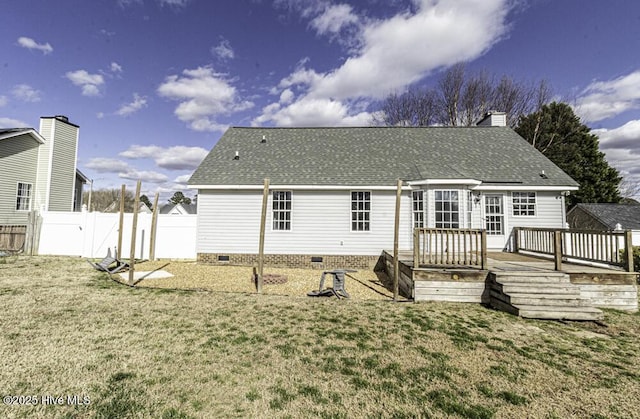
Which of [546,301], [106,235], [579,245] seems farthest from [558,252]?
[106,235]

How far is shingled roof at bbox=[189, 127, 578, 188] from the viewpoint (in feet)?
37.9

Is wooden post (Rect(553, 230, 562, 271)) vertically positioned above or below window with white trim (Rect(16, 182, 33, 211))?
below

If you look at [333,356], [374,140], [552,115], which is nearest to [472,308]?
[333,356]

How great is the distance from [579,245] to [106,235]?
724 inches

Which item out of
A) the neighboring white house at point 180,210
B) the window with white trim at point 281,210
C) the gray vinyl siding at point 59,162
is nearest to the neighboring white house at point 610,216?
the window with white trim at point 281,210

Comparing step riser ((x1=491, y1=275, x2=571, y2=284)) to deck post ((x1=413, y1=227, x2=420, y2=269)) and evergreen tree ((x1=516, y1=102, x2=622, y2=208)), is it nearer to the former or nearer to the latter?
deck post ((x1=413, y1=227, x2=420, y2=269))

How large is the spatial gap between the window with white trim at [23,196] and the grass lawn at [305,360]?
41.2ft

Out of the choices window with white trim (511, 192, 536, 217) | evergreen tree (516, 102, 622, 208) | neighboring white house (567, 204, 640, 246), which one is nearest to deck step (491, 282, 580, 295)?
window with white trim (511, 192, 536, 217)

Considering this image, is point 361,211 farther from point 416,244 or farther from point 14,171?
point 14,171

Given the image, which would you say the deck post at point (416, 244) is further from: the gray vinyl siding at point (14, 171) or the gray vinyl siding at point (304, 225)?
the gray vinyl siding at point (14, 171)

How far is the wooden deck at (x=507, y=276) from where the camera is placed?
6887mm

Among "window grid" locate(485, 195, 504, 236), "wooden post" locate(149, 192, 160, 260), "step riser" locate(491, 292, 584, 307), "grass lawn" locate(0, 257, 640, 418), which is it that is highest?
"window grid" locate(485, 195, 504, 236)

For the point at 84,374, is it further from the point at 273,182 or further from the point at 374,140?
the point at 374,140

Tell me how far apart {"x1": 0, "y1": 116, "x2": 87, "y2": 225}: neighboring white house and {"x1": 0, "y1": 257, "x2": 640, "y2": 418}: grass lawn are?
12.4 meters
